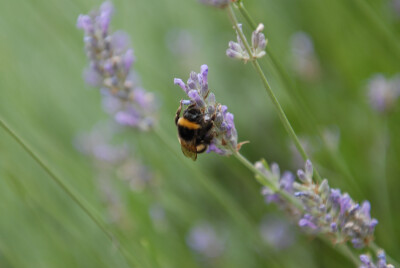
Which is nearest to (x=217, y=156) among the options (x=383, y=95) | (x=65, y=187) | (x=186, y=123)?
(x=383, y=95)

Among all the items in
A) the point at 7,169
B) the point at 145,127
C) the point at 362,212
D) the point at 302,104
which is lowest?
the point at 362,212

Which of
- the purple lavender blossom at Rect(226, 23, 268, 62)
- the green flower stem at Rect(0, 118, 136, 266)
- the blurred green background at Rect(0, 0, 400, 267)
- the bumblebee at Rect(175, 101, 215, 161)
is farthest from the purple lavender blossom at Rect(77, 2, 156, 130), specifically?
the purple lavender blossom at Rect(226, 23, 268, 62)

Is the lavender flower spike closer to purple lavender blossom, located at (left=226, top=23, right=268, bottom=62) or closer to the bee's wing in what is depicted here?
purple lavender blossom, located at (left=226, top=23, right=268, bottom=62)

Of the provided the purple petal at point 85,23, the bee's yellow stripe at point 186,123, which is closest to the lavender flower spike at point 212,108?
the bee's yellow stripe at point 186,123

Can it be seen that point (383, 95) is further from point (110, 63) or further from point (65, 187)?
point (65, 187)

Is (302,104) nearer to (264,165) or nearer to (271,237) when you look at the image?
(264,165)

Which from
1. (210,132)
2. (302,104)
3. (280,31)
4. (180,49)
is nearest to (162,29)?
(180,49)
